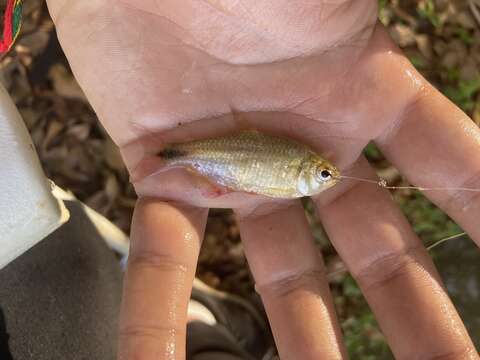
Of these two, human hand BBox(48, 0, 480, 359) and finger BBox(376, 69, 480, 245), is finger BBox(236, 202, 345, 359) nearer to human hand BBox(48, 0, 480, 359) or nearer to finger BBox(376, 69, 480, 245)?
human hand BBox(48, 0, 480, 359)

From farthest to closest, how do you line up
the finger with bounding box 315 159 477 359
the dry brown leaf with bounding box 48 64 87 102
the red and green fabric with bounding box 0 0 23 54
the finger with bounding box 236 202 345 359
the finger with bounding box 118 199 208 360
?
the dry brown leaf with bounding box 48 64 87 102 < the red and green fabric with bounding box 0 0 23 54 < the finger with bounding box 236 202 345 359 < the finger with bounding box 315 159 477 359 < the finger with bounding box 118 199 208 360

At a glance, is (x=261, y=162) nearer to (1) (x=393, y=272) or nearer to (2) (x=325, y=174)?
(2) (x=325, y=174)

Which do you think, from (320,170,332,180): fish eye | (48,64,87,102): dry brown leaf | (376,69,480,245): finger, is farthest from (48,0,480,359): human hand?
(48,64,87,102): dry brown leaf

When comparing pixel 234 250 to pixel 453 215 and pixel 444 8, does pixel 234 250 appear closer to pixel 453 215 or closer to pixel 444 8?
pixel 453 215

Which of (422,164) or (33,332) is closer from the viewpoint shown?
(422,164)

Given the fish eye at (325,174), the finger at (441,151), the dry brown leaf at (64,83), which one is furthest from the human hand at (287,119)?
the dry brown leaf at (64,83)

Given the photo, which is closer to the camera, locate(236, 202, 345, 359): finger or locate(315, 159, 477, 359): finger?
locate(315, 159, 477, 359): finger

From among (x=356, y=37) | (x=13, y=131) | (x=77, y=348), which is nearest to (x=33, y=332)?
(x=77, y=348)
